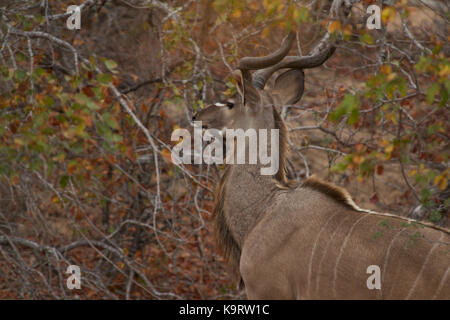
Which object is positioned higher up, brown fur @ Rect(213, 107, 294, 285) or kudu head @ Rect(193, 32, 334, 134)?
kudu head @ Rect(193, 32, 334, 134)

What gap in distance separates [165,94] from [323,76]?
281cm

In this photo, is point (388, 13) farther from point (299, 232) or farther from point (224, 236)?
point (224, 236)

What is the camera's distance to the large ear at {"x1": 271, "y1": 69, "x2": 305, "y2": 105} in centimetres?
291

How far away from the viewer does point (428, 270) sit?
84.5 inches

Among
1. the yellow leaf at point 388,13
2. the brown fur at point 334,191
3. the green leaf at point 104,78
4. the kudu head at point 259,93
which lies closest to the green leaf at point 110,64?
the green leaf at point 104,78

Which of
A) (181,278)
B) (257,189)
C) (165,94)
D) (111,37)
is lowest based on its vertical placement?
(181,278)

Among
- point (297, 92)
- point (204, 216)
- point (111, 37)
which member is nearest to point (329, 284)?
point (297, 92)

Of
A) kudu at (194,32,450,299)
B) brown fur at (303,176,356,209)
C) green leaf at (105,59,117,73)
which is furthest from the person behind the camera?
green leaf at (105,59,117,73)

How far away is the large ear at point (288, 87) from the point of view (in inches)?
115

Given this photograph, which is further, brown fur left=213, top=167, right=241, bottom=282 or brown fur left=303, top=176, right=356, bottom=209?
brown fur left=213, top=167, right=241, bottom=282

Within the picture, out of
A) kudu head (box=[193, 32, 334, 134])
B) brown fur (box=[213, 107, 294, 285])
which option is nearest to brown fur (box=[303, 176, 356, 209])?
brown fur (box=[213, 107, 294, 285])

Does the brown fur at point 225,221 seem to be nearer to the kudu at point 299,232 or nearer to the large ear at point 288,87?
the kudu at point 299,232

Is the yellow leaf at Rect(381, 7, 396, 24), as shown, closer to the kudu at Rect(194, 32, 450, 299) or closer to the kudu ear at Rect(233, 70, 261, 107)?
the kudu at Rect(194, 32, 450, 299)
